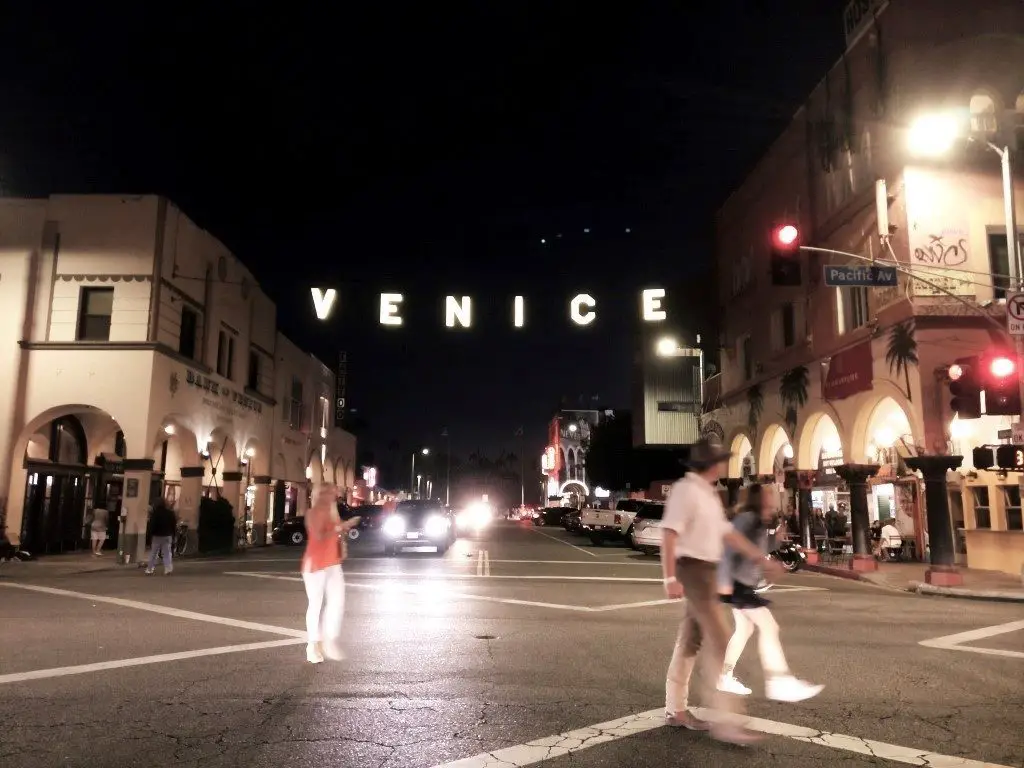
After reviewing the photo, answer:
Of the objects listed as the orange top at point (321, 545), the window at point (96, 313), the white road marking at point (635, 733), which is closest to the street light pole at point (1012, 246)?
the white road marking at point (635, 733)

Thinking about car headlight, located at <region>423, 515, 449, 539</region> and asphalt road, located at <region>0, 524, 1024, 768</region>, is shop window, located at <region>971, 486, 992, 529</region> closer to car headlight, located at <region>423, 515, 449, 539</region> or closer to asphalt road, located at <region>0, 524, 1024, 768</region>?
asphalt road, located at <region>0, 524, 1024, 768</region>

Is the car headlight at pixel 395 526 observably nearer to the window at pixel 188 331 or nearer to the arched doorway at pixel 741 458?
the window at pixel 188 331

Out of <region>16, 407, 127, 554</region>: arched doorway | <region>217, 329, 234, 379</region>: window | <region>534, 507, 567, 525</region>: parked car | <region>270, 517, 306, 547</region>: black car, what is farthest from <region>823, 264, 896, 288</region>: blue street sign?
<region>534, 507, 567, 525</region>: parked car

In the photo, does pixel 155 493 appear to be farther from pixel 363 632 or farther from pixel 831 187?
pixel 831 187

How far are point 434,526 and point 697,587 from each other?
20.3 meters

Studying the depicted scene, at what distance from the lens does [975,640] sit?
9820 mm

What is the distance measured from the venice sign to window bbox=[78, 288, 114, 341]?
29.5ft

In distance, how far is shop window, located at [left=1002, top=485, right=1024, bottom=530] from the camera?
1894 centimetres

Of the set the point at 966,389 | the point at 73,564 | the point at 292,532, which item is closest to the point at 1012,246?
the point at 966,389

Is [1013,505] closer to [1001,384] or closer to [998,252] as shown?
[1001,384]

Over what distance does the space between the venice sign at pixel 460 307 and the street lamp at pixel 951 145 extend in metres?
6.78

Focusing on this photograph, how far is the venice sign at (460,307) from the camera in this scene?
Result: 18.7m

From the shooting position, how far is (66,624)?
10.4 m

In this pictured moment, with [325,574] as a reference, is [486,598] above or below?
below
